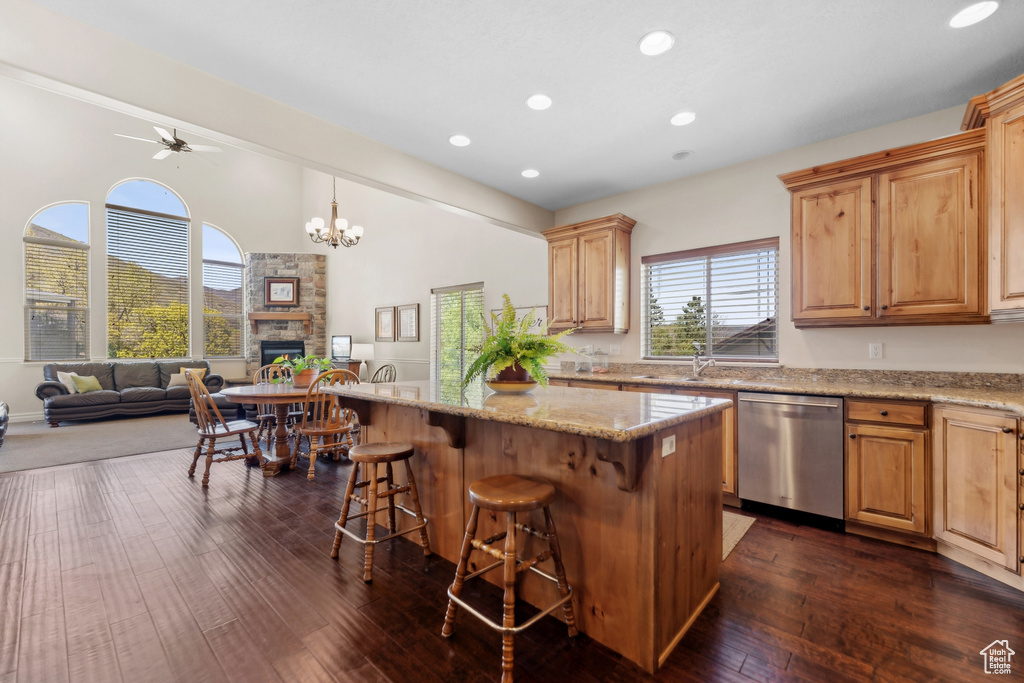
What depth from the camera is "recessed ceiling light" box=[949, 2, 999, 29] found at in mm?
2010

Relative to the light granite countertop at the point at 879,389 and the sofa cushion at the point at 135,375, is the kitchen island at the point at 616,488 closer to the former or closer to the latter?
the light granite countertop at the point at 879,389

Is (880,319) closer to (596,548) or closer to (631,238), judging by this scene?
(631,238)

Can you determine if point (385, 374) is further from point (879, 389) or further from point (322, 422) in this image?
point (879, 389)

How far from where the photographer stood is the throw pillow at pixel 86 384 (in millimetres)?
6496

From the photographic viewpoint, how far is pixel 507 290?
5.84 metres

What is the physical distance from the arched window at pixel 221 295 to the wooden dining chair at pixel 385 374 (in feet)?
10.9

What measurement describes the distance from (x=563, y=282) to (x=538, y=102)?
2.03 m

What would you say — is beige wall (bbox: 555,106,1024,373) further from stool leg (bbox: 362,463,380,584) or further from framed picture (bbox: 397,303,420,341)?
framed picture (bbox: 397,303,420,341)

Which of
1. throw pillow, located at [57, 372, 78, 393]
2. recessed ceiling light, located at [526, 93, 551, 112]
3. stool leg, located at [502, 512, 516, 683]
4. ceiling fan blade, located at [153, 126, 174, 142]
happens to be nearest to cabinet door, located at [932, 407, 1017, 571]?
stool leg, located at [502, 512, 516, 683]

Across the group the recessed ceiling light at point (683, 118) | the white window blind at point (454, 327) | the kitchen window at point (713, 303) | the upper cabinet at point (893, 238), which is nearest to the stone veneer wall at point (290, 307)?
the white window blind at point (454, 327)

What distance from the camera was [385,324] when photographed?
8047mm

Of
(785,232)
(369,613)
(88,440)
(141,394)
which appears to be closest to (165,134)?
(88,440)

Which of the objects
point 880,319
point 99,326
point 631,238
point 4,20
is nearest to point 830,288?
point 880,319

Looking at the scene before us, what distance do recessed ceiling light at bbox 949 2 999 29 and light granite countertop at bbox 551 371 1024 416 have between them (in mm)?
1878
